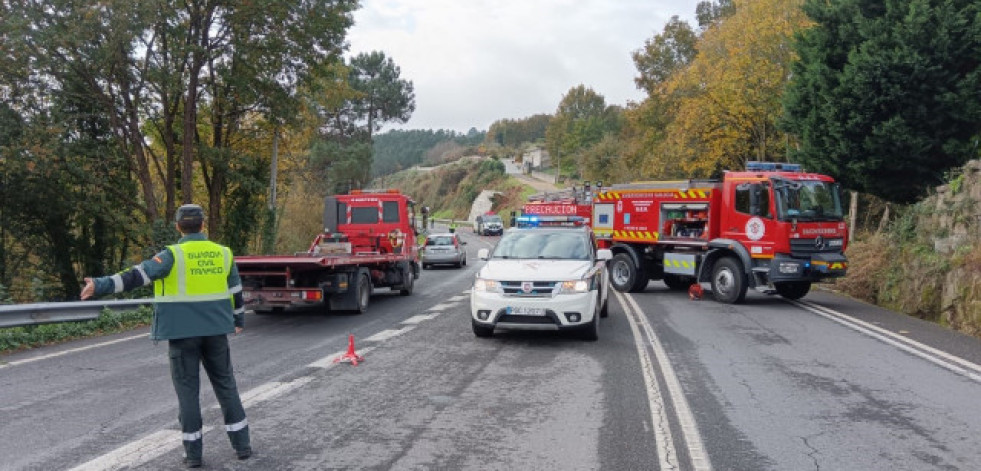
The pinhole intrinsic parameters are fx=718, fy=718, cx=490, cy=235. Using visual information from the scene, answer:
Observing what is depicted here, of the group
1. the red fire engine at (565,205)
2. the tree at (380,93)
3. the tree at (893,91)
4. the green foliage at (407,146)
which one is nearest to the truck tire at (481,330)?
the tree at (893,91)

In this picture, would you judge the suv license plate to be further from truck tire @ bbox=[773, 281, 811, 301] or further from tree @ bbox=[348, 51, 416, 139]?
tree @ bbox=[348, 51, 416, 139]

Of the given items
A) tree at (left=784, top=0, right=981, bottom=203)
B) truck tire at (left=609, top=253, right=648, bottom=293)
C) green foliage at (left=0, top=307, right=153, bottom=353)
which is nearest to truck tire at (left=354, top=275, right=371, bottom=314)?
green foliage at (left=0, top=307, right=153, bottom=353)

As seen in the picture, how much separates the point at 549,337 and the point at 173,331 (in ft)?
21.6

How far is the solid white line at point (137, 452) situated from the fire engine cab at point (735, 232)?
1248 centimetres

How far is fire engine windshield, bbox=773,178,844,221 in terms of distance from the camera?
1505 cm

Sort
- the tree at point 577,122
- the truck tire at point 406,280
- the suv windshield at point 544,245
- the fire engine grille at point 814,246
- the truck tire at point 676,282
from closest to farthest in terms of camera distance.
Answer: the suv windshield at point 544,245 < the fire engine grille at point 814,246 < the truck tire at point 406,280 < the truck tire at point 676,282 < the tree at point 577,122

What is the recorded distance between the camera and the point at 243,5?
20062 mm

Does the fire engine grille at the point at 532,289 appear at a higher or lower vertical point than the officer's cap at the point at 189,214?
lower

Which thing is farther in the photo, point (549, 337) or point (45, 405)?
point (549, 337)

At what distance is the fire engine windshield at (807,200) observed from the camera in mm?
15047

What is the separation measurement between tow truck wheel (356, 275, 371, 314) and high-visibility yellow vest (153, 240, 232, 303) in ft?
26.8

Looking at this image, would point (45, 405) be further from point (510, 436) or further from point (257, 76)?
point (257, 76)

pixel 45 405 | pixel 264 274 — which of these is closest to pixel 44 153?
pixel 264 274

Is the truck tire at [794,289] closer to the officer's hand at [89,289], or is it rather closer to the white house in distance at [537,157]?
the officer's hand at [89,289]
